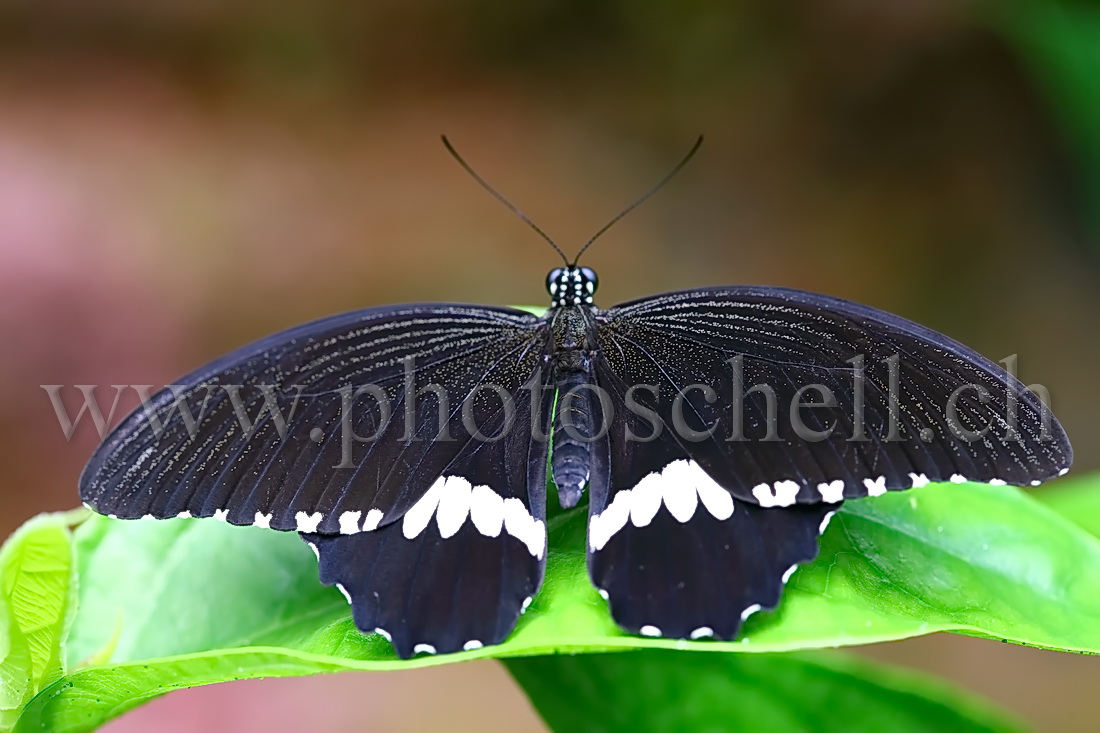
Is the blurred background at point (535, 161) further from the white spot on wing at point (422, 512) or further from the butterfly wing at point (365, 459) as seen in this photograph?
the white spot on wing at point (422, 512)

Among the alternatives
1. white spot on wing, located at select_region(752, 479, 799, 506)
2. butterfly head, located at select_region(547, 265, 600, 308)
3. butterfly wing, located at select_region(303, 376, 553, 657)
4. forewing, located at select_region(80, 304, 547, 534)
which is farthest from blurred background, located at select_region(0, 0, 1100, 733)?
white spot on wing, located at select_region(752, 479, 799, 506)

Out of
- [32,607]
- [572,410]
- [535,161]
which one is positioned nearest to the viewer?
[32,607]

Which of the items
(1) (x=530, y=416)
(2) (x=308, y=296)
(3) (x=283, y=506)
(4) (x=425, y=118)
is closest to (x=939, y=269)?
(4) (x=425, y=118)

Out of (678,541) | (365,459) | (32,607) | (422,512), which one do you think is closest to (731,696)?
(678,541)

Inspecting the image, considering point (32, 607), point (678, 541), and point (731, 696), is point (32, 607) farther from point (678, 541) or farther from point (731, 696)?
point (731, 696)

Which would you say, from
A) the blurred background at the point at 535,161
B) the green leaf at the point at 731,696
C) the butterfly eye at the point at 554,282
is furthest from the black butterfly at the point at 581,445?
the blurred background at the point at 535,161

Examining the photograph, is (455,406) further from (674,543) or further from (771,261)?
(771,261)

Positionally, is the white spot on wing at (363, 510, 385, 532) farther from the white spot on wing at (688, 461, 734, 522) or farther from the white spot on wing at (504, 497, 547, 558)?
the white spot on wing at (688, 461, 734, 522)
